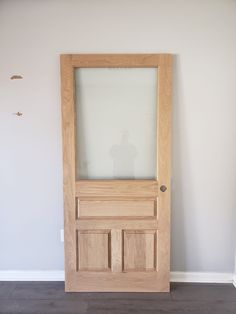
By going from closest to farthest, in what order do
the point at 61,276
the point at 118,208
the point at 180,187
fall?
the point at 118,208
the point at 180,187
the point at 61,276

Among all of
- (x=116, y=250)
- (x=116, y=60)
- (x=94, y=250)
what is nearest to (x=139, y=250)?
(x=116, y=250)

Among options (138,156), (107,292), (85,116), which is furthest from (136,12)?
(107,292)

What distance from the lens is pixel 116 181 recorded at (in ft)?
8.68

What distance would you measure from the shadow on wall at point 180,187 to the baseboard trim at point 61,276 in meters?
0.08

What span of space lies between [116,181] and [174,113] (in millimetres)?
822

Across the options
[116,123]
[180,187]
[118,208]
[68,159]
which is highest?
[116,123]

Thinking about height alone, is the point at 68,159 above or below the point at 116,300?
above

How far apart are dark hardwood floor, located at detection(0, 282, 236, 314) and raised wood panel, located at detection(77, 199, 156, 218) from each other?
72 cm

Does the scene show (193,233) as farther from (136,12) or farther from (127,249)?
(136,12)

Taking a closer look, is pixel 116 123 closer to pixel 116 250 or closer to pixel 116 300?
pixel 116 250

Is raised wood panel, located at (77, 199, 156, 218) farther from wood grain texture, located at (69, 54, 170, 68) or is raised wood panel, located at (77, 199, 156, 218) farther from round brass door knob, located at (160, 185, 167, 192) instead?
wood grain texture, located at (69, 54, 170, 68)

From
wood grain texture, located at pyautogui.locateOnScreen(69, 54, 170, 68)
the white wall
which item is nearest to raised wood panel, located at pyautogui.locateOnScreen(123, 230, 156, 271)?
the white wall

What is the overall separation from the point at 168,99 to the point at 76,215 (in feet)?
4.35

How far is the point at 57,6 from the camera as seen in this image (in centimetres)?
261
